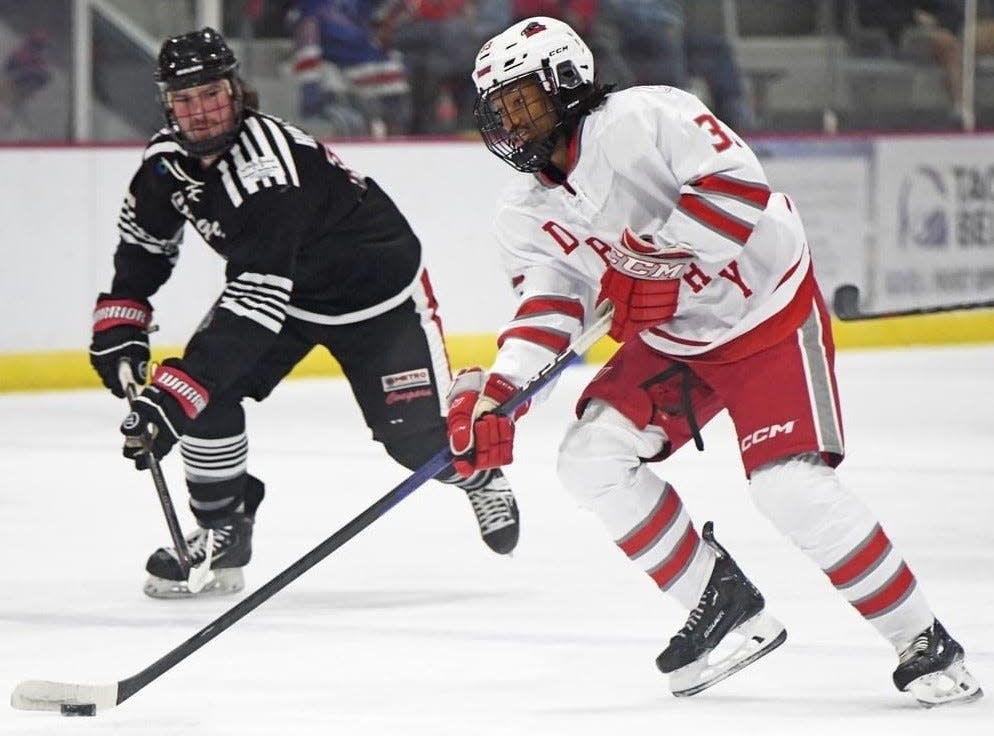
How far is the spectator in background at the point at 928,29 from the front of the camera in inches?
341

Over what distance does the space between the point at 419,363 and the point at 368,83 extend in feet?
12.4

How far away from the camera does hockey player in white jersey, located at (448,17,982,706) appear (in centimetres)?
290

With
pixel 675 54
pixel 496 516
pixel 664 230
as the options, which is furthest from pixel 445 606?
pixel 675 54

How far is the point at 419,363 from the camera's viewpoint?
4.01 m

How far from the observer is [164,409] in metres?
3.52

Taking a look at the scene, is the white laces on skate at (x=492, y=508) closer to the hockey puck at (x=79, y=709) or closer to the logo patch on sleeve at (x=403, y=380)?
the logo patch on sleeve at (x=403, y=380)

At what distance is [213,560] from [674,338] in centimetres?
122

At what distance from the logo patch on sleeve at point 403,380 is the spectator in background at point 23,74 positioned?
3.28 m

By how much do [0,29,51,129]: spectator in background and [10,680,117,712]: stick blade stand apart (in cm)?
424

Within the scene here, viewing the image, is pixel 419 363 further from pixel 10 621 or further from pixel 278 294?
pixel 10 621

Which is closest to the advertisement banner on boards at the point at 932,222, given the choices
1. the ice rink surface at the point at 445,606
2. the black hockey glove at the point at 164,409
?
the ice rink surface at the point at 445,606

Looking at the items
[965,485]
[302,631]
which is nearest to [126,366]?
[302,631]

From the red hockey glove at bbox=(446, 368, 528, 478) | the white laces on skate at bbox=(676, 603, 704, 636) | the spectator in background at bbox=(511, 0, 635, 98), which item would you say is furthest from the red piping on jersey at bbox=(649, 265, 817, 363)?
the spectator in background at bbox=(511, 0, 635, 98)

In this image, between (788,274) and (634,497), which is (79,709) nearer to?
(634,497)
